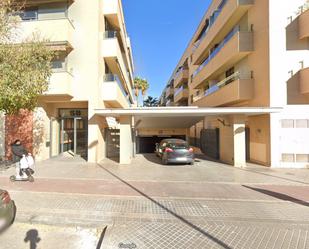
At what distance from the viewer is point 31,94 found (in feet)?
26.9

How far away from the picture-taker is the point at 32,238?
425 centimetres

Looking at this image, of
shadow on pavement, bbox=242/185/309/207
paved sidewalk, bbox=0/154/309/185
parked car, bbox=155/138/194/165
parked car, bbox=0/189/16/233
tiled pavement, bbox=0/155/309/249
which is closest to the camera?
parked car, bbox=0/189/16/233

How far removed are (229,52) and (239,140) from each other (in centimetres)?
652

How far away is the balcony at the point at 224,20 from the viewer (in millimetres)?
13531

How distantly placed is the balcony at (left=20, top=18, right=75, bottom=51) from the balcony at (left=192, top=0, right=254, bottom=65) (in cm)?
1087

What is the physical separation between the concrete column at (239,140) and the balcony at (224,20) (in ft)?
25.0

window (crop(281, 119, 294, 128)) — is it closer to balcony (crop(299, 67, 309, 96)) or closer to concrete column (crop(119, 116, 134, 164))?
balcony (crop(299, 67, 309, 96))

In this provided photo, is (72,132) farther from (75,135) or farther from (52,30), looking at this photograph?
(52,30)

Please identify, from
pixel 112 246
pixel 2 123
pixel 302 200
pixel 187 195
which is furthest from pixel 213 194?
pixel 2 123

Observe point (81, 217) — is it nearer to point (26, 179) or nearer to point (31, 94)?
point (26, 179)

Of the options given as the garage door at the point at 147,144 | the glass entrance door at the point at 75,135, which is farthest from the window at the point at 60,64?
the garage door at the point at 147,144

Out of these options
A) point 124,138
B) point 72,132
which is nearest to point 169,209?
point 124,138

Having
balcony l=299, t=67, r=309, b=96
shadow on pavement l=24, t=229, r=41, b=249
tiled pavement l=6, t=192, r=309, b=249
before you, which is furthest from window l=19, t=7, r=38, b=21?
balcony l=299, t=67, r=309, b=96

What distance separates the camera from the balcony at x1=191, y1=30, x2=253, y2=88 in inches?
516
